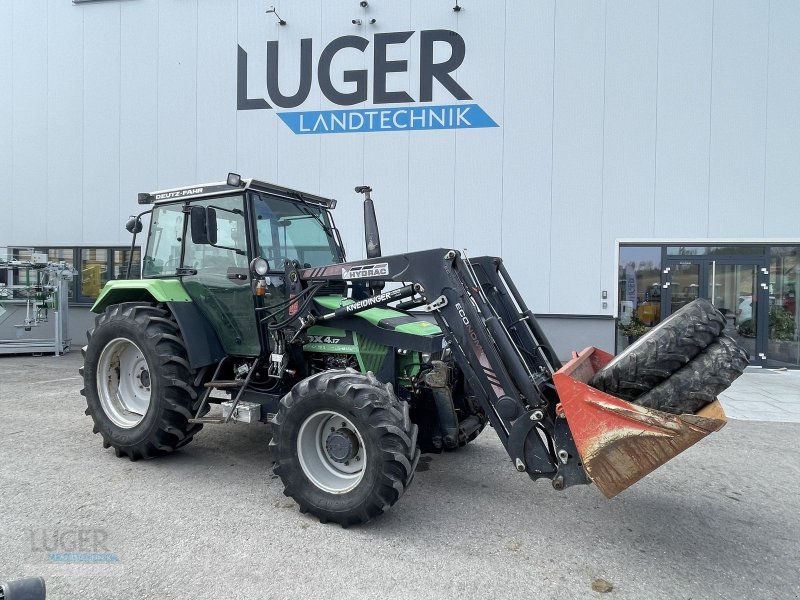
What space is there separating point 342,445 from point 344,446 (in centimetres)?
2

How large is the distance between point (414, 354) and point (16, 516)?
2.90m

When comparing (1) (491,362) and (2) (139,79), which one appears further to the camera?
(2) (139,79)

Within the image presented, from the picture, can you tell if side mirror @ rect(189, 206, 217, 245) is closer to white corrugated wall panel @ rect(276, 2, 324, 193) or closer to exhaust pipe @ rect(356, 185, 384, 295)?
exhaust pipe @ rect(356, 185, 384, 295)

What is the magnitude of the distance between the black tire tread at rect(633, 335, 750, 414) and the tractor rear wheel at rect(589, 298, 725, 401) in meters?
0.06

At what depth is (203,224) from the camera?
3934 mm

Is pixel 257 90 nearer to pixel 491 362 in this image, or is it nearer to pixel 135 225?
pixel 135 225

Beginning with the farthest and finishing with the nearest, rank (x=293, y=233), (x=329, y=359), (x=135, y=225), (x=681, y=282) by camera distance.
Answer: (x=681, y=282) < (x=135, y=225) < (x=293, y=233) < (x=329, y=359)

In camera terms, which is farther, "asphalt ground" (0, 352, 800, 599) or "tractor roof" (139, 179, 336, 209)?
"tractor roof" (139, 179, 336, 209)

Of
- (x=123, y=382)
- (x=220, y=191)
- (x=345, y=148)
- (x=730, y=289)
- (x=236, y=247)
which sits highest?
(x=345, y=148)

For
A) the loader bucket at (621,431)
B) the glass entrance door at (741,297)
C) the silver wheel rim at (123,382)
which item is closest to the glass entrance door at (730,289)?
the glass entrance door at (741,297)

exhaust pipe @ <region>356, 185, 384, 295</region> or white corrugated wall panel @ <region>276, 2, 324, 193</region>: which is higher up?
white corrugated wall panel @ <region>276, 2, 324, 193</region>

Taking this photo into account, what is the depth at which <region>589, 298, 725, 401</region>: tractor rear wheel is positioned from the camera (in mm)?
2920

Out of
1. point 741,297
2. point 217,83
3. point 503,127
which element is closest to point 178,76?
point 217,83

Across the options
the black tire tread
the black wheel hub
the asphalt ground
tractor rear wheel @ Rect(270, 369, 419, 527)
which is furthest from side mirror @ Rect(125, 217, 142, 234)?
the black tire tread
